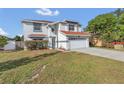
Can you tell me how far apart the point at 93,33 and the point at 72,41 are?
980 cm

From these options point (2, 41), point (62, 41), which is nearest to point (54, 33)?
point (62, 41)

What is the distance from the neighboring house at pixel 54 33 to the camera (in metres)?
21.1

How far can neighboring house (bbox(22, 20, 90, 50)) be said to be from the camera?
21.1 m

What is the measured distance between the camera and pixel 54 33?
2284cm

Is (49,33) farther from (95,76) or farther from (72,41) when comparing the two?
(95,76)

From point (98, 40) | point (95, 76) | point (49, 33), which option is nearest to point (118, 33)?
point (98, 40)

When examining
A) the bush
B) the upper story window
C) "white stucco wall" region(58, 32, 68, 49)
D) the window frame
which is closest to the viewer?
"white stucco wall" region(58, 32, 68, 49)

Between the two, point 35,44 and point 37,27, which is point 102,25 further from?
point 35,44

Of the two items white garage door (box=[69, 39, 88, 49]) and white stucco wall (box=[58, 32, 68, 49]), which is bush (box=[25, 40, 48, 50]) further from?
white garage door (box=[69, 39, 88, 49])

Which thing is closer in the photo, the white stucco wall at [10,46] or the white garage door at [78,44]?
the white garage door at [78,44]

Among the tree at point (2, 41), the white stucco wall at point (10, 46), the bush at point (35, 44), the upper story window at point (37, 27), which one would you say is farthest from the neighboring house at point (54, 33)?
the white stucco wall at point (10, 46)

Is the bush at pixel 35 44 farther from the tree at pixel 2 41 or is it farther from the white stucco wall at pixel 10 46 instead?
the white stucco wall at pixel 10 46

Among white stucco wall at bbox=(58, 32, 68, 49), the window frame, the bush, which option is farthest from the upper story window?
the window frame
